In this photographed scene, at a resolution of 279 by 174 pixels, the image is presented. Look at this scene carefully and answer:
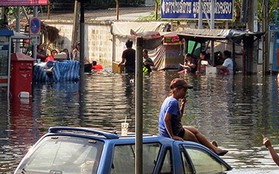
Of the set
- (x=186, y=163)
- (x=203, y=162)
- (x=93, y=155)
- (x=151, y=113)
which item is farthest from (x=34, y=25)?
(x=93, y=155)

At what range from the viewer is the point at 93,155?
33.3 ft

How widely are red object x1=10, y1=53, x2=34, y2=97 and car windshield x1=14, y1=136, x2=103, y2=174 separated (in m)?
15.9

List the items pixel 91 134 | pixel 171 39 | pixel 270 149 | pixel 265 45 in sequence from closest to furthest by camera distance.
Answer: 1. pixel 91 134
2. pixel 270 149
3. pixel 265 45
4. pixel 171 39

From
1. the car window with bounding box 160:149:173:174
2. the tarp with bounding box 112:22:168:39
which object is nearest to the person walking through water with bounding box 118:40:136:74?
the tarp with bounding box 112:22:168:39

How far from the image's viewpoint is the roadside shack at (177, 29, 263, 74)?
40.1m

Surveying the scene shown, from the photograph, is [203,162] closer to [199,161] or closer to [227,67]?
[199,161]

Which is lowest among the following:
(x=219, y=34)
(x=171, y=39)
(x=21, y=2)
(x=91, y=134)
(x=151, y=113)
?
(x=151, y=113)

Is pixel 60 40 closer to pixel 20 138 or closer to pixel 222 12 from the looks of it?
pixel 222 12

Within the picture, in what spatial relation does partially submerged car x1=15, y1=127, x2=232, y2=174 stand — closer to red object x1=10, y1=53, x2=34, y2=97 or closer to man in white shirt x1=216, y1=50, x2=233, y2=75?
red object x1=10, y1=53, x2=34, y2=97

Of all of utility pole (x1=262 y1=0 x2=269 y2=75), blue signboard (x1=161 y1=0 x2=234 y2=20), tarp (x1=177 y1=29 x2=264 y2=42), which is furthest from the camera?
blue signboard (x1=161 y1=0 x2=234 y2=20)

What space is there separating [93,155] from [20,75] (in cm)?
1626

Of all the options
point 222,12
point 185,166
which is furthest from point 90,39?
point 185,166

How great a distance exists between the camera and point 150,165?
1070 centimetres

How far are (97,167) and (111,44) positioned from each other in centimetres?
4181
